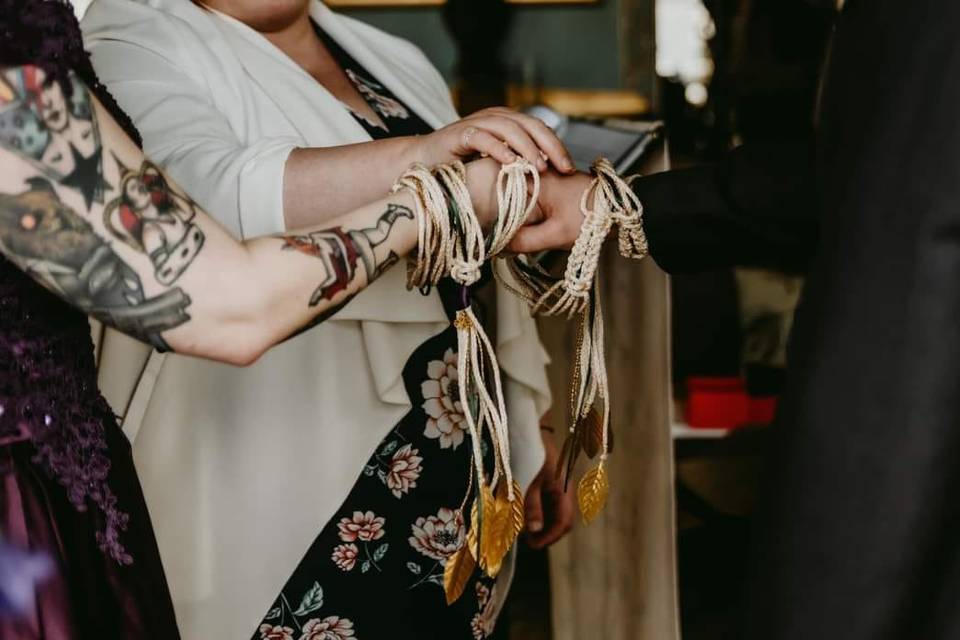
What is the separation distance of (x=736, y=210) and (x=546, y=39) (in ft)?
7.31

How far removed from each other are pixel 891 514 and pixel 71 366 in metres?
0.64

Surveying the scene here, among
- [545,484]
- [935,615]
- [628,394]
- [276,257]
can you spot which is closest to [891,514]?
[935,615]

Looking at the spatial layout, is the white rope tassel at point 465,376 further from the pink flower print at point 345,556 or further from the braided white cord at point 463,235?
the pink flower print at point 345,556

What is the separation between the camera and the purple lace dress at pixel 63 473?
2.61 ft

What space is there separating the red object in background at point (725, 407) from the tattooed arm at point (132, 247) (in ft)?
5.37

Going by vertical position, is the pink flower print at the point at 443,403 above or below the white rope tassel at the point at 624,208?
A: below

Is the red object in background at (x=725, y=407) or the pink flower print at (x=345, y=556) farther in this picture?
the red object in background at (x=725, y=407)

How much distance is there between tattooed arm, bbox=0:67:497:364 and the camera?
0.70 metres

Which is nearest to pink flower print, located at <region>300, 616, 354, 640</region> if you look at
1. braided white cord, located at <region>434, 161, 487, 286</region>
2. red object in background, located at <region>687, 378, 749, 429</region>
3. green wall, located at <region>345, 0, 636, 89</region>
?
braided white cord, located at <region>434, 161, 487, 286</region>

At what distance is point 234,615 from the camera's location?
117 centimetres

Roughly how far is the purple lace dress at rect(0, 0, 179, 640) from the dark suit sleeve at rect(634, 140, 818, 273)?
57cm

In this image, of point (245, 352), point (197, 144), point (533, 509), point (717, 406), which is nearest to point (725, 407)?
point (717, 406)

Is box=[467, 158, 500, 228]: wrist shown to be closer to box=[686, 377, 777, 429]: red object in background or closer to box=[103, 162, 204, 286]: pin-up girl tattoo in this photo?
Answer: box=[103, 162, 204, 286]: pin-up girl tattoo

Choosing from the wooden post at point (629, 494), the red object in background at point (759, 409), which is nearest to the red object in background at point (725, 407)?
the red object in background at point (759, 409)
